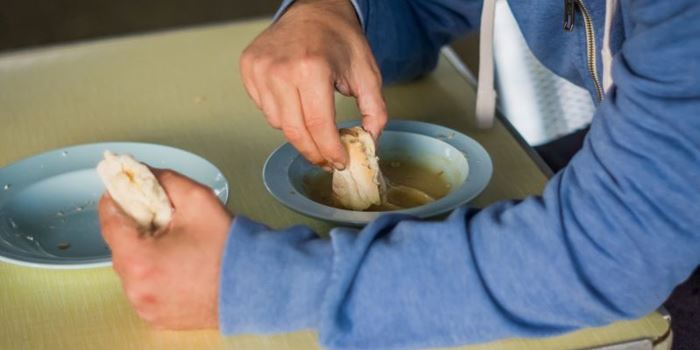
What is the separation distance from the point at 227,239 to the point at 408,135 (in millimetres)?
318

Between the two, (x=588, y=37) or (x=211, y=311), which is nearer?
(x=211, y=311)

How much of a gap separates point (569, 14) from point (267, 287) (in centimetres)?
45

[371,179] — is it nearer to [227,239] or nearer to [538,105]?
[227,239]

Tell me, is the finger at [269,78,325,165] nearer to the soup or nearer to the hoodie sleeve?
the soup

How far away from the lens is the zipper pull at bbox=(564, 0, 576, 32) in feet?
2.95

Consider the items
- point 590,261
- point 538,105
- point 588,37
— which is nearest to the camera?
point 590,261

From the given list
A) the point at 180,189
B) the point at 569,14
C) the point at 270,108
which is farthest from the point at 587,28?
the point at 180,189

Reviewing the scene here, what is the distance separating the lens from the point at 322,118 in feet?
2.65

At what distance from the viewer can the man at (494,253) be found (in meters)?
0.61

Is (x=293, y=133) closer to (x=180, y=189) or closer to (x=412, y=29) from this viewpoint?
(x=180, y=189)

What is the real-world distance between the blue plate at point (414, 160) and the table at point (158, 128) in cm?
4

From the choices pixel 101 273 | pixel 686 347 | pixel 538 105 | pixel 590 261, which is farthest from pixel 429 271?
pixel 538 105

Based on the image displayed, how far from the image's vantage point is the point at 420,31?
1.09 m

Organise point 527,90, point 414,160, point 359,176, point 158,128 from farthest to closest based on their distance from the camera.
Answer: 1. point 527,90
2. point 158,128
3. point 414,160
4. point 359,176
